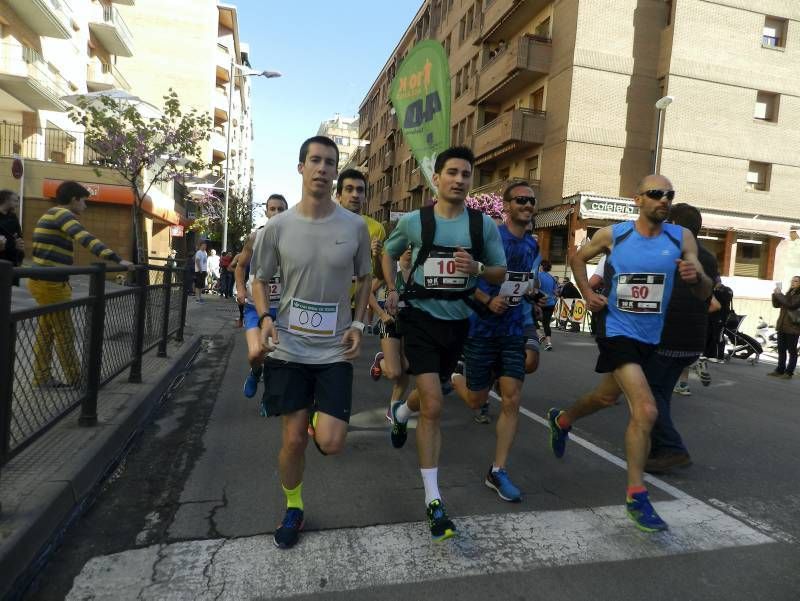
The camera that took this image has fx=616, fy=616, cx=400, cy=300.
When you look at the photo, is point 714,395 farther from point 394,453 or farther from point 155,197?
point 155,197

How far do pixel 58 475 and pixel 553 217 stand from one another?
2273cm

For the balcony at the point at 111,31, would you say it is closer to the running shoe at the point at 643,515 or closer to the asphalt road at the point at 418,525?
the asphalt road at the point at 418,525

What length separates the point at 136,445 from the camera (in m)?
4.45

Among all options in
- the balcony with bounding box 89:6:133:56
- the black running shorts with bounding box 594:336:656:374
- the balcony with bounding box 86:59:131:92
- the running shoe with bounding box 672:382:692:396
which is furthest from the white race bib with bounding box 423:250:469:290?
the balcony with bounding box 89:6:133:56

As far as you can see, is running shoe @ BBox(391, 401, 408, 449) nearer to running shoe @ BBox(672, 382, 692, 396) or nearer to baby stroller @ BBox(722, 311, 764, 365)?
running shoe @ BBox(672, 382, 692, 396)

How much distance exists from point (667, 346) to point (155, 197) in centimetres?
2863

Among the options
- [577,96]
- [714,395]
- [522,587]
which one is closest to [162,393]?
[522,587]

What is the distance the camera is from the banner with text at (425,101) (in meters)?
9.23

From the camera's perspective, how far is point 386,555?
2830mm

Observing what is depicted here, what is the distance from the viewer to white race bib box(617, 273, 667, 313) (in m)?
3.54

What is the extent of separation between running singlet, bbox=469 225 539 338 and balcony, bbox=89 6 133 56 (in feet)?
107

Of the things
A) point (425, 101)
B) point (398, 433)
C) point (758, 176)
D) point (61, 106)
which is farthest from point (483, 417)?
point (61, 106)

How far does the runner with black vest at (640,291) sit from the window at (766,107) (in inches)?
1001

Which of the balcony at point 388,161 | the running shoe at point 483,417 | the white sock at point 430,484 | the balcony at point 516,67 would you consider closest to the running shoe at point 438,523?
the white sock at point 430,484
